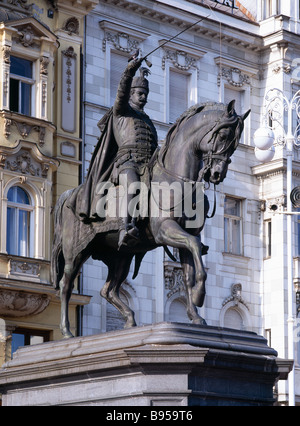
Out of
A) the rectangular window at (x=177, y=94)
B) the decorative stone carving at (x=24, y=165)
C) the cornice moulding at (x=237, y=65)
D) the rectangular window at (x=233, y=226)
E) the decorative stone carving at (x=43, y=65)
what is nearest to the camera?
the decorative stone carving at (x=24, y=165)

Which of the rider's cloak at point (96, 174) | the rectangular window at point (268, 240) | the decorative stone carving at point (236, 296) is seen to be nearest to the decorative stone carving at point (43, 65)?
the decorative stone carving at point (236, 296)

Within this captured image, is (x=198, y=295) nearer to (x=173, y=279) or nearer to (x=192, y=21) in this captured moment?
(x=173, y=279)

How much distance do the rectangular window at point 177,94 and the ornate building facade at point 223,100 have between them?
29mm

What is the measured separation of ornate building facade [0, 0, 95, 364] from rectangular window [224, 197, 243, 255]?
6254 mm

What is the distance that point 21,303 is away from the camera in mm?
31203

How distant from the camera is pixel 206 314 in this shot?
121 feet

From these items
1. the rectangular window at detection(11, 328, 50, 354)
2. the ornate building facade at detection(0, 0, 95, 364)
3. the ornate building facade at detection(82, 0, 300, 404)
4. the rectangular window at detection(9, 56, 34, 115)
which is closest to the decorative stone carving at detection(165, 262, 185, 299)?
the ornate building facade at detection(82, 0, 300, 404)

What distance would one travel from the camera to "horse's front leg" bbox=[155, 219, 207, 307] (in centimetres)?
1583

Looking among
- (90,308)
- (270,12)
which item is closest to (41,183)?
(90,308)

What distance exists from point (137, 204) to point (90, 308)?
17.1 metres

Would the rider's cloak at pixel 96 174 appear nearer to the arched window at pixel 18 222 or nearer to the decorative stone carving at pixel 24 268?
the decorative stone carving at pixel 24 268

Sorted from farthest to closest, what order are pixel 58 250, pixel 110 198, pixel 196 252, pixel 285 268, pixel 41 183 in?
pixel 285 268
pixel 41 183
pixel 58 250
pixel 110 198
pixel 196 252

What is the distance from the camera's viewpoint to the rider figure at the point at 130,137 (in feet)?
55.9

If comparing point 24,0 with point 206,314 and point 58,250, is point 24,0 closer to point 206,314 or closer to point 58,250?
point 206,314
